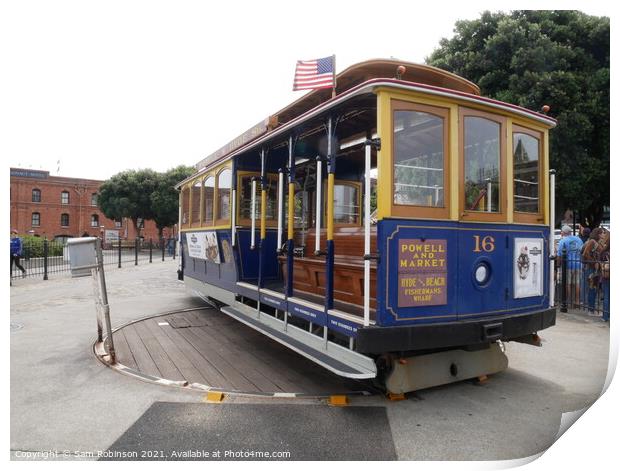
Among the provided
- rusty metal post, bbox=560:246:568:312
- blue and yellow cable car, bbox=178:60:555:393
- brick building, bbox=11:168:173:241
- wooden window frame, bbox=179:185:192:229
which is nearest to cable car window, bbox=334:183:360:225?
blue and yellow cable car, bbox=178:60:555:393

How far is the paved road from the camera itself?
10.6 feet

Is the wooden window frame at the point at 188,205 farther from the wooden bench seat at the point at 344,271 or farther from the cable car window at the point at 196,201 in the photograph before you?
the wooden bench seat at the point at 344,271

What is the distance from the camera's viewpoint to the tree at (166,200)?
112 ft

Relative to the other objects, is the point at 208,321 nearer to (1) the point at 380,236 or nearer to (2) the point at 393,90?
(1) the point at 380,236

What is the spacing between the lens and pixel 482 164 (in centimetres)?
409

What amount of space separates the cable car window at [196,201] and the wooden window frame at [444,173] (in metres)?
5.36

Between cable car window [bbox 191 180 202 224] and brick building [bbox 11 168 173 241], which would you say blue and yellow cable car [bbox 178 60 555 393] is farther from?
brick building [bbox 11 168 173 241]

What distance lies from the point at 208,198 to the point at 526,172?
5.23m

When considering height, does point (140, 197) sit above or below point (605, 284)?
above

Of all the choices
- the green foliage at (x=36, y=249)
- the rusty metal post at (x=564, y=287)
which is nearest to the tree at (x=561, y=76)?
the rusty metal post at (x=564, y=287)

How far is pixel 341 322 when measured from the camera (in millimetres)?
3879

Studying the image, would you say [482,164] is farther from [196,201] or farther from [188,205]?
[188,205]

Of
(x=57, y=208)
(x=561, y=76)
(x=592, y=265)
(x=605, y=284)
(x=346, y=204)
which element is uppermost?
(x=561, y=76)

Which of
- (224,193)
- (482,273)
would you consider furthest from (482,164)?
(224,193)
